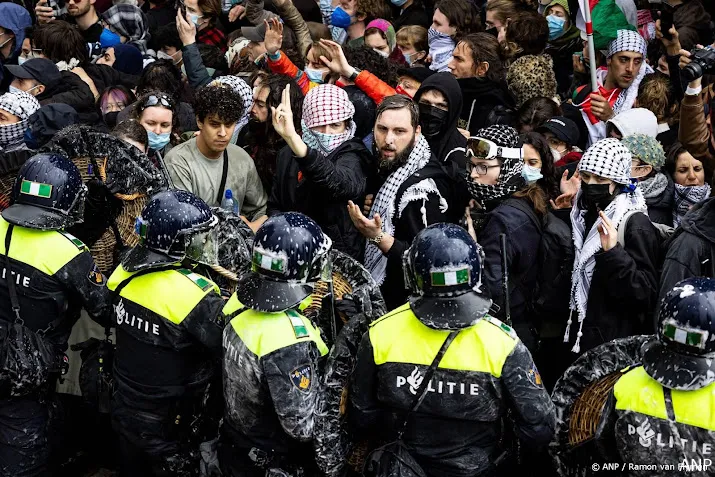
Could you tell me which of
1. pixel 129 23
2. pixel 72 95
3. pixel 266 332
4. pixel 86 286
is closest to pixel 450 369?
pixel 266 332

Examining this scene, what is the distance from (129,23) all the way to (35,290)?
5712 mm

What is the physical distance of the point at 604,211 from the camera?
5.60 m

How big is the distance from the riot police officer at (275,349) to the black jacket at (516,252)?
4.07 feet

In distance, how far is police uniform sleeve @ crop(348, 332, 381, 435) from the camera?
425cm

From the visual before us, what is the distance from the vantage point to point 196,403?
5.12m

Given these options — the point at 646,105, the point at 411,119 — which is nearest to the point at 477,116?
the point at 646,105

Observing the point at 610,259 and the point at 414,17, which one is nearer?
the point at 610,259

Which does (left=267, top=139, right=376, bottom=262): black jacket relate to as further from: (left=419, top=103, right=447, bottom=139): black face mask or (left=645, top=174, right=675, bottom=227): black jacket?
(left=645, top=174, right=675, bottom=227): black jacket

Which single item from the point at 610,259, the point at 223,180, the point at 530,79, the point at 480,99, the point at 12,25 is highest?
the point at 12,25

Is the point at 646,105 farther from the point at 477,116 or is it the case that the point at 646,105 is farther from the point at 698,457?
the point at 698,457

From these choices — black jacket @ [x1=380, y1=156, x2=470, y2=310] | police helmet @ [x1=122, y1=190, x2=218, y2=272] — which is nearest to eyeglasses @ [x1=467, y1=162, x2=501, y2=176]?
black jacket @ [x1=380, y1=156, x2=470, y2=310]

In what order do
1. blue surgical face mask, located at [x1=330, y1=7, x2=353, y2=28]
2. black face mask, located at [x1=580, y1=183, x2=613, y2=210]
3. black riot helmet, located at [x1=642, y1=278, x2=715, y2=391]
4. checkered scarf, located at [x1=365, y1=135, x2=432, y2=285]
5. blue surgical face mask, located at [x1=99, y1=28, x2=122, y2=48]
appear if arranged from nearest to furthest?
black riot helmet, located at [x1=642, y1=278, x2=715, y2=391] < black face mask, located at [x1=580, y1=183, x2=613, y2=210] < checkered scarf, located at [x1=365, y1=135, x2=432, y2=285] < blue surgical face mask, located at [x1=330, y1=7, x2=353, y2=28] < blue surgical face mask, located at [x1=99, y1=28, x2=122, y2=48]

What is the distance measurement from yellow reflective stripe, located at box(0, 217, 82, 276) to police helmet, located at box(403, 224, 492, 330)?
218 centimetres

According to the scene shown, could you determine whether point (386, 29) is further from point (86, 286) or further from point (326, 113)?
point (86, 286)
